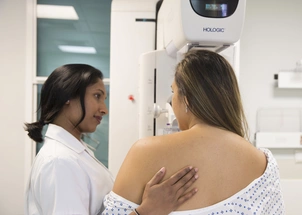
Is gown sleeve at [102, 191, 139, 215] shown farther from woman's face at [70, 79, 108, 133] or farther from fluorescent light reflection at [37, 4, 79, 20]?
fluorescent light reflection at [37, 4, 79, 20]

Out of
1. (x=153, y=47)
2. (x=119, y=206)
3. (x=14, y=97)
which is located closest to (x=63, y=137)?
(x=119, y=206)

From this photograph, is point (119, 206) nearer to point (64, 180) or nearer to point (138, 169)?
point (138, 169)

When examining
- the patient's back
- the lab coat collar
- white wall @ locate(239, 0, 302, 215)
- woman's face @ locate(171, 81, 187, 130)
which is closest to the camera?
the patient's back

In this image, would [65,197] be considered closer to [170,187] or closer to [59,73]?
[170,187]

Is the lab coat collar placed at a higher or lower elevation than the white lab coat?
higher

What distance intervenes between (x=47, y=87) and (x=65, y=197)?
1.40ft

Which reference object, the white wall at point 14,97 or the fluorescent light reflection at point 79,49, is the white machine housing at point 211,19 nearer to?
the fluorescent light reflection at point 79,49

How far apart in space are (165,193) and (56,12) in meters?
2.30

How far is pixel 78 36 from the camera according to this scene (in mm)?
2598

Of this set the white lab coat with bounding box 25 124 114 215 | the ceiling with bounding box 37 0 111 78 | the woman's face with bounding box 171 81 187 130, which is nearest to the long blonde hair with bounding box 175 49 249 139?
the woman's face with bounding box 171 81 187 130

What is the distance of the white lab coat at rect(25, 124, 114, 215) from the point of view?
901 mm

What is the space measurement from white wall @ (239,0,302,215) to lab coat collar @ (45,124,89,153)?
1.80 m

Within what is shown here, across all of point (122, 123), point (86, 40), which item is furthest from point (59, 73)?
point (86, 40)

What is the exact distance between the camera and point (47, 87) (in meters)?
1.07
